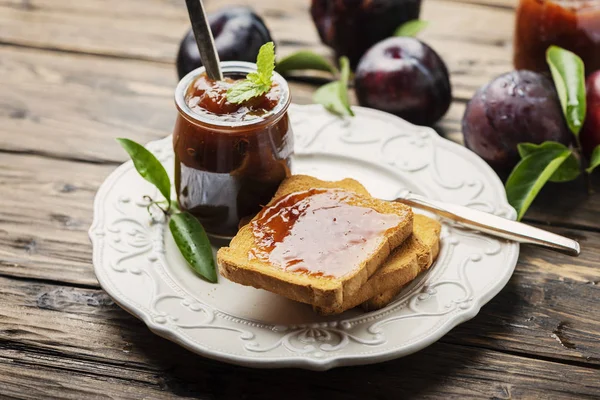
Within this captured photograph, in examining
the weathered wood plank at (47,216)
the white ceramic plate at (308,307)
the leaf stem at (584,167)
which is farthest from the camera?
the leaf stem at (584,167)

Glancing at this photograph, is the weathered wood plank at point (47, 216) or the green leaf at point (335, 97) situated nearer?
the weathered wood plank at point (47, 216)

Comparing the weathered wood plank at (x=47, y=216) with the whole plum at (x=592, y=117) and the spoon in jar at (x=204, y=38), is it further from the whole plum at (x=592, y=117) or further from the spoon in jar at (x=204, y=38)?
the whole plum at (x=592, y=117)

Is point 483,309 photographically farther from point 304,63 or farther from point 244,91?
point 304,63

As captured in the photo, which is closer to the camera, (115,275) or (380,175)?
(115,275)

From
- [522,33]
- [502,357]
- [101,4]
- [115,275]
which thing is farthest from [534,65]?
[101,4]

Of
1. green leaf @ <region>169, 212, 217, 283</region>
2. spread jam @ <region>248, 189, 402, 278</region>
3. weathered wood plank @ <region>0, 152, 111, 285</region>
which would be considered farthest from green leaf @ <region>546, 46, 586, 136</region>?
weathered wood plank @ <region>0, 152, 111, 285</region>

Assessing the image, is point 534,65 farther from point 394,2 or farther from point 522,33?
point 394,2

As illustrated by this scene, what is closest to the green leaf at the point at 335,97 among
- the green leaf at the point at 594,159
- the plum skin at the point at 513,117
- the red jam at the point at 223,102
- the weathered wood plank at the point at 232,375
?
the plum skin at the point at 513,117
